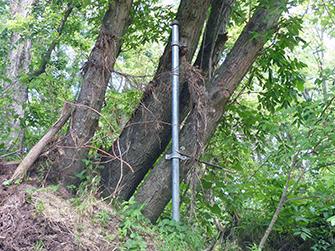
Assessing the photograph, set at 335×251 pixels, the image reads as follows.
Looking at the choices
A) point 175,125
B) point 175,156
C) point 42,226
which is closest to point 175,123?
point 175,125

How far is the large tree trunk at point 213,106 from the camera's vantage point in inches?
133

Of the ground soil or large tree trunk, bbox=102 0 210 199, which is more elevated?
large tree trunk, bbox=102 0 210 199

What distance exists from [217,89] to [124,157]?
3.54ft

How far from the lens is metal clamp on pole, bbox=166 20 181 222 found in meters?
3.16

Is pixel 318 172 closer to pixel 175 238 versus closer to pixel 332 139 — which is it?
pixel 332 139

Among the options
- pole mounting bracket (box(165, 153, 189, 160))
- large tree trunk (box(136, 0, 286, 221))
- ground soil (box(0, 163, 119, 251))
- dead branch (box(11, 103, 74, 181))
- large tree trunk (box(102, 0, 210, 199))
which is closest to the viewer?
ground soil (box(0, 163, 119, 251))

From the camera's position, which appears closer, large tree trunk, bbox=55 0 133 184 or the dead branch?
the dead branch

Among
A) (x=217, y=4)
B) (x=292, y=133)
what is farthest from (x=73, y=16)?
(x=292, y=133)

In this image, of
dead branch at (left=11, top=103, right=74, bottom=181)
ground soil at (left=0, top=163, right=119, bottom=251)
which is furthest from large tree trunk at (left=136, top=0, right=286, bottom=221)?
dead branch at (left=11, top=103, right=74, bottom=181)

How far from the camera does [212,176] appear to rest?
13.4ft

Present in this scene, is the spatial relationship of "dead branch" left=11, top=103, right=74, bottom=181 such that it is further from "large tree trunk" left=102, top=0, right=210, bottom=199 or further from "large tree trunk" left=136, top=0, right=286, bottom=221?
"large tree trunk" left=136, top=0, right=286, bottom=221

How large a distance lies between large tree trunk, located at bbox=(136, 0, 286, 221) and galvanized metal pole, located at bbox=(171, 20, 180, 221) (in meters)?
0.18

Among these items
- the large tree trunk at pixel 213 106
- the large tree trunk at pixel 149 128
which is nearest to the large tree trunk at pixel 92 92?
the large tree trunk at pixel 149 128

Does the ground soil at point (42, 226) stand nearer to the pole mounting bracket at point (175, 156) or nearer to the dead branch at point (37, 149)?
the dead branch at point (37, 149)
